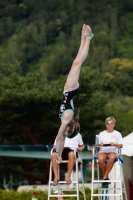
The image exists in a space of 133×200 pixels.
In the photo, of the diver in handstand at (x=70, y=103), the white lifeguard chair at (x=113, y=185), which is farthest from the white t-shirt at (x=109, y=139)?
the diver in handstand at (x=70, y=103)

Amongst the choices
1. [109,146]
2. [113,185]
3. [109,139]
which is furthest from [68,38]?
[109,146]

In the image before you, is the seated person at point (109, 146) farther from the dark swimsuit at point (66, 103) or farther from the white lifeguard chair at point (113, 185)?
the dark swimsuit at point (66, 103)

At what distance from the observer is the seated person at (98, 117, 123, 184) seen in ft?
40.8

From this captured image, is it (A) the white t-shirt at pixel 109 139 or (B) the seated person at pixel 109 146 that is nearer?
(B) the seated person at pixel 109 146

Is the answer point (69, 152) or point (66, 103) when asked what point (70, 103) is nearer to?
point (66, 103)

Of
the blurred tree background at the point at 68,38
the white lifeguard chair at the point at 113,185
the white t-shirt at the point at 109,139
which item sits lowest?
the white lifeguard chair at the point at 113,185

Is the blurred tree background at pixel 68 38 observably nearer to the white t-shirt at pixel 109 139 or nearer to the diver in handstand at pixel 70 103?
the white t-shirt at pixel 109 139

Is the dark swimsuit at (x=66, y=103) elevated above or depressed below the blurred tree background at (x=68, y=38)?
below

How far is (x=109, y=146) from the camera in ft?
41.1

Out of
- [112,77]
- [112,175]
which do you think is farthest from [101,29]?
[112,175]

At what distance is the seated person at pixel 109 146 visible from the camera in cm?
1243

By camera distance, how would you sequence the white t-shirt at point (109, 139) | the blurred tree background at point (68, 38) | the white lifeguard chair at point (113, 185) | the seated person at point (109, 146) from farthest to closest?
the blurred tree background at point (68, 38), the white t-shirt at point (109, 139), the seated person at point (109, 146), the white lifeguard chair at point (113, 185)

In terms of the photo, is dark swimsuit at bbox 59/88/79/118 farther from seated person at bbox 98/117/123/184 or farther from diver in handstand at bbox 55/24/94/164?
seated person at bbox 98/117/123/184

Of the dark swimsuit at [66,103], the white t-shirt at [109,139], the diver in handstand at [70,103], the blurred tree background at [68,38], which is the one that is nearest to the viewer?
the diver in handstand at [70,103]
